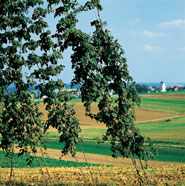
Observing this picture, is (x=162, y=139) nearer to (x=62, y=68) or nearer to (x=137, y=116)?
(x=137, y=116)

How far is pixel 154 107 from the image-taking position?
85.1 m

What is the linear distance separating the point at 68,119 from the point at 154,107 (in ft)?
250

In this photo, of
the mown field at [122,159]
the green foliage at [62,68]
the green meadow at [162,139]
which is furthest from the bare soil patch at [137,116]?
the green foliage at [62,68]

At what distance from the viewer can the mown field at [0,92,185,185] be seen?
15.7m

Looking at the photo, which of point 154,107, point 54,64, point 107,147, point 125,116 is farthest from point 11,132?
point 154,107

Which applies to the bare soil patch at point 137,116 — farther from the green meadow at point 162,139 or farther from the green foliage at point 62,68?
the green foliage at point 62,68

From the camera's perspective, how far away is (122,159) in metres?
33.3

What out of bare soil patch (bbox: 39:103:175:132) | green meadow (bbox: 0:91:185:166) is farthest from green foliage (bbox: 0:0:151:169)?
bare soil patch (bbox: 39:103:175:132)

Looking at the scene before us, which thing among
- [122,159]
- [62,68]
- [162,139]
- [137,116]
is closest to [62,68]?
[62,68]

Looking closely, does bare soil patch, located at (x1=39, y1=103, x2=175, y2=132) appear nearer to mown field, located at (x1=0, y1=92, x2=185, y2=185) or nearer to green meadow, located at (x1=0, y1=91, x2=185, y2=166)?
mown field, located at (x1=0, y1=92, x2=185, y2=185)

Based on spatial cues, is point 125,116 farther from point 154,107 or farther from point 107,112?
point 154,107

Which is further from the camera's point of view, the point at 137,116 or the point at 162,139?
the point at 137,116

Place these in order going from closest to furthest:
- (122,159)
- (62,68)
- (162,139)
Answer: (62,68) < (122,159) < (162,139)

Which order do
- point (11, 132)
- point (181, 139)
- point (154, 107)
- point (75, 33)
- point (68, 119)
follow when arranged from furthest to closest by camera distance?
point (154, 107) → point (181, 139) → point (11, 132) → point (68, 119) → point (75, 33)
